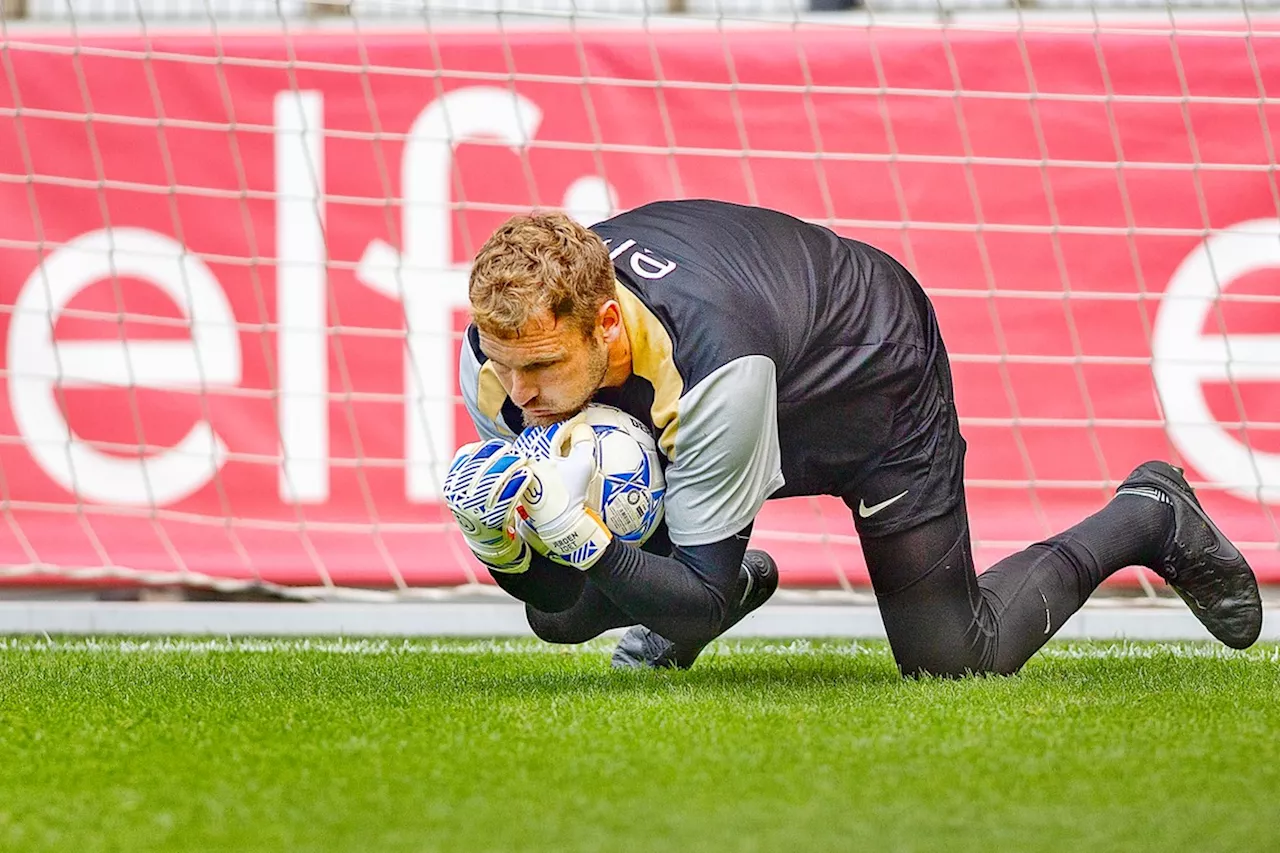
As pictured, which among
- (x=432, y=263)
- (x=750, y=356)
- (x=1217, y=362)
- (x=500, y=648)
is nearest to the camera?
(x=750, y=356)

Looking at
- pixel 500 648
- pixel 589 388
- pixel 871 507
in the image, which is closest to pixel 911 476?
pixel 871 507

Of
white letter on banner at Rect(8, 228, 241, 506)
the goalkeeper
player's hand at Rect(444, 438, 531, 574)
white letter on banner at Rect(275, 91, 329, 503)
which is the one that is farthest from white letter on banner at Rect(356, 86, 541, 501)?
player's hand at Rect(444, 438, 531, 574)

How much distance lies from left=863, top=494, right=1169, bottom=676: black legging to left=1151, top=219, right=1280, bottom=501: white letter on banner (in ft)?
6.23

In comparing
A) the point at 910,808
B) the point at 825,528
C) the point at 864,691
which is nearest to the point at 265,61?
the point at 825,528

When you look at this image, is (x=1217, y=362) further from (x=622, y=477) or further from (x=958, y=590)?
(x=622, y=477)

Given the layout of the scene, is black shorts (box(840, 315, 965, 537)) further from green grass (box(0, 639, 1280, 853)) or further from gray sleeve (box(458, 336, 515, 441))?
gray sleeve (box(458, 336, 515, 441))

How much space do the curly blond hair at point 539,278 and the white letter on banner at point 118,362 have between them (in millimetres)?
2989

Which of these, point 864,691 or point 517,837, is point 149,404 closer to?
point 864,691

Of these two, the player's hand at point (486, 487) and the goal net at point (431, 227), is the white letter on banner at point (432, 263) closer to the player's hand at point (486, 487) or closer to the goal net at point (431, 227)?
the goal net at point (431, 227)

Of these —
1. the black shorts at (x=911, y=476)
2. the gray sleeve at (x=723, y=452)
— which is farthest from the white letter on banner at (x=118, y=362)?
the gray sleeve at (x=723, y=452)

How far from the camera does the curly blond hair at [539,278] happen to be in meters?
2.67

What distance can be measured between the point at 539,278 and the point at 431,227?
296cm

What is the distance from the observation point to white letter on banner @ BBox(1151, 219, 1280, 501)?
5.26 m

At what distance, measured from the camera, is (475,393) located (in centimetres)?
311
